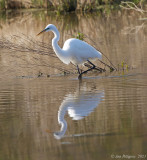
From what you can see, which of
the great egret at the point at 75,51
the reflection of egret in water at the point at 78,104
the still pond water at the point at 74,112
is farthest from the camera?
the great egret at the point at 75,51

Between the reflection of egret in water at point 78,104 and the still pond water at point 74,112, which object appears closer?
the still pond water at point 74,112

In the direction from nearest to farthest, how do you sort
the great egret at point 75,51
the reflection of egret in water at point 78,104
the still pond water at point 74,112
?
the still pond water at point 74,112 < the reflection of egret in water at point 78,104 < the great egret at point 75,51

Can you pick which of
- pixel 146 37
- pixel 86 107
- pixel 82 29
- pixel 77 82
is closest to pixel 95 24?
pixel 82 29

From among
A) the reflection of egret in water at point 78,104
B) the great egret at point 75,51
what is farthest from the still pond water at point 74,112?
the great egret at point 75,51

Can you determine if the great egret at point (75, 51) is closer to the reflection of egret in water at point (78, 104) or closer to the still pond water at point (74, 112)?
the still pond water at point (74, 112)

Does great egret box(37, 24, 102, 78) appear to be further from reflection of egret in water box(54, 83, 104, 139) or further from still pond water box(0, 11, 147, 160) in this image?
reflection of egret in water box(54, 83, 104, 139)

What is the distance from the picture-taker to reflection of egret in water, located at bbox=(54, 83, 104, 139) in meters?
5.42

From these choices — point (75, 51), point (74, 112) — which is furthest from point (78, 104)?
point (75, 51)

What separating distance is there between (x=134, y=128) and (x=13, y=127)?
4.65 ft

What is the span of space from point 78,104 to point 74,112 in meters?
0.53

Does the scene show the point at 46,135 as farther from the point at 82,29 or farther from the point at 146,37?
the point at 82,29

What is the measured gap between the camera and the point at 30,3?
26.8 meters

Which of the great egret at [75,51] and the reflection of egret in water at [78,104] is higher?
the great egret at [75,51]

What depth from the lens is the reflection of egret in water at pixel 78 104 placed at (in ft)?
17.8
